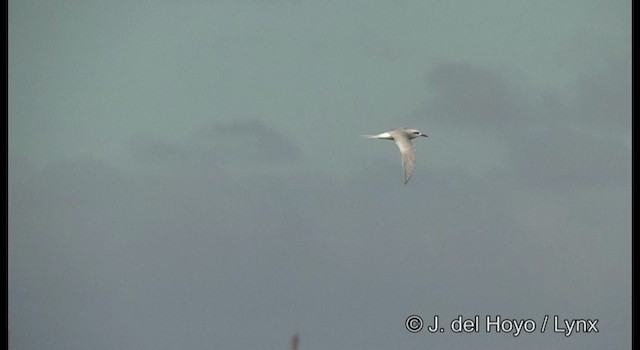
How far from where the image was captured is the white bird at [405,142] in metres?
160

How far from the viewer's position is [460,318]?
576 feet

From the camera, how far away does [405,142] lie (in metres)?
164

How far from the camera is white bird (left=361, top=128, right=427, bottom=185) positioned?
160 m

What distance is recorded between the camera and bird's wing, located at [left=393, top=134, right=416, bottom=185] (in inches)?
6270

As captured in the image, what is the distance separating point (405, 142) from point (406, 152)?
5.82 feet

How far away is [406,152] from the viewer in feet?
533

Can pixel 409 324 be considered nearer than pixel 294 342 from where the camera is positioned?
No

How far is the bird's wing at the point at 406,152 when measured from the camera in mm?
159250
